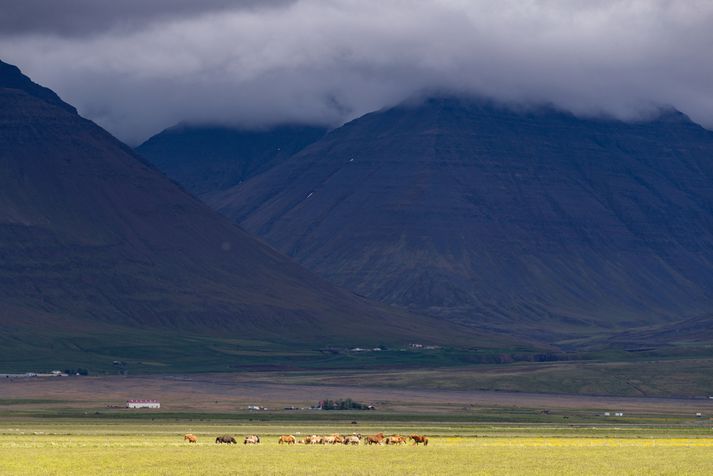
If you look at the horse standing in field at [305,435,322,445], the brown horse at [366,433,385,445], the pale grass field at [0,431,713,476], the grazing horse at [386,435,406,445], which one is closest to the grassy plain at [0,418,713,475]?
the pale grass field at [0,431,713,476]

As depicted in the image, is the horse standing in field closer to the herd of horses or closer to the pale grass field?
the herd of horses

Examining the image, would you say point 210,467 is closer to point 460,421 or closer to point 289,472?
point 289,472

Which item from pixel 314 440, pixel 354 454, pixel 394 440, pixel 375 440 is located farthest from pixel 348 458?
pixel 314 440

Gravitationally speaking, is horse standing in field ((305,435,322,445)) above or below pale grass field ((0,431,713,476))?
above

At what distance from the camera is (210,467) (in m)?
84.3

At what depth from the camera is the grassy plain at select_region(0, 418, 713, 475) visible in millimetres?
83562

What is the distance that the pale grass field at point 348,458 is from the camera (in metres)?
82.8

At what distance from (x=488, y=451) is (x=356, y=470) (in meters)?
22.7

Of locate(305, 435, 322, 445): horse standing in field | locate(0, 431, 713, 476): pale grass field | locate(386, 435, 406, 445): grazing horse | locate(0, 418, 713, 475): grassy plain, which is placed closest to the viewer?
locate(0, 431, 713, 476): pale grass field

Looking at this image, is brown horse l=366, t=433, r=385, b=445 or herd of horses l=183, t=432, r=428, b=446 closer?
brown horse l=366, t=433, r=385, b=445

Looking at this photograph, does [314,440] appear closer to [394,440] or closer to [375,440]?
[375,440]

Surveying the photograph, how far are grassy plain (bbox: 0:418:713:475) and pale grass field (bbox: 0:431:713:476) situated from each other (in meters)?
0.06

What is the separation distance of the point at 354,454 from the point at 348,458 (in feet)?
12.2

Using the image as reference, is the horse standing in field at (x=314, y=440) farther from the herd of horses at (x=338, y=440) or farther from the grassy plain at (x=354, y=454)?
the grassy plain at (x=354, y=454)
